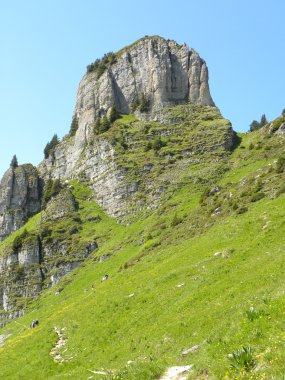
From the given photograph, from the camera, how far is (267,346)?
41.5ft

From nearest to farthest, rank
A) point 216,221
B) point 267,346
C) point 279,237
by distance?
point 267,346 → point 279,237 → point 216,221

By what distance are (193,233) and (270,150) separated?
53.5 metres

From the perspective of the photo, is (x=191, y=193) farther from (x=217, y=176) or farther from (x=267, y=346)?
(x=267, y=346)

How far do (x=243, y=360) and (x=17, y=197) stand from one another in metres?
138

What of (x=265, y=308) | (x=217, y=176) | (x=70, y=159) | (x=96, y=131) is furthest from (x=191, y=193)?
(x=265, y=308)

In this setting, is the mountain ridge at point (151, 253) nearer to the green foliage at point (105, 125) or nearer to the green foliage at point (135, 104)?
the green foliage at point (135, 104)

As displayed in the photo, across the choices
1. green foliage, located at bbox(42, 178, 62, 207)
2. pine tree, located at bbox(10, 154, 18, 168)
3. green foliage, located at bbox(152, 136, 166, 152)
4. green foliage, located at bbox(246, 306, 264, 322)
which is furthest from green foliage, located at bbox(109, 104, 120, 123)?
green foliage, located at bbox(246, 306, 264, 322)

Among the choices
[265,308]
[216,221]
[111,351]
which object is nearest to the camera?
[265,308]

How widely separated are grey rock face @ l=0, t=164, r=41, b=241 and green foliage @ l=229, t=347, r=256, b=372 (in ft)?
420

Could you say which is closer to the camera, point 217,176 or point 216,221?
point 216,221

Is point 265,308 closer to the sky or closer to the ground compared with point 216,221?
closer to the ground

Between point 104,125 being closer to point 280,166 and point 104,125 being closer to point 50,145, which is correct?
point 50,145

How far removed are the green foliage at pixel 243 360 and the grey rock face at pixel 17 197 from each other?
128133mm

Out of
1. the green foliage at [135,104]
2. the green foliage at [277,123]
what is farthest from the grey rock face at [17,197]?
the green foliage at [277,123]
